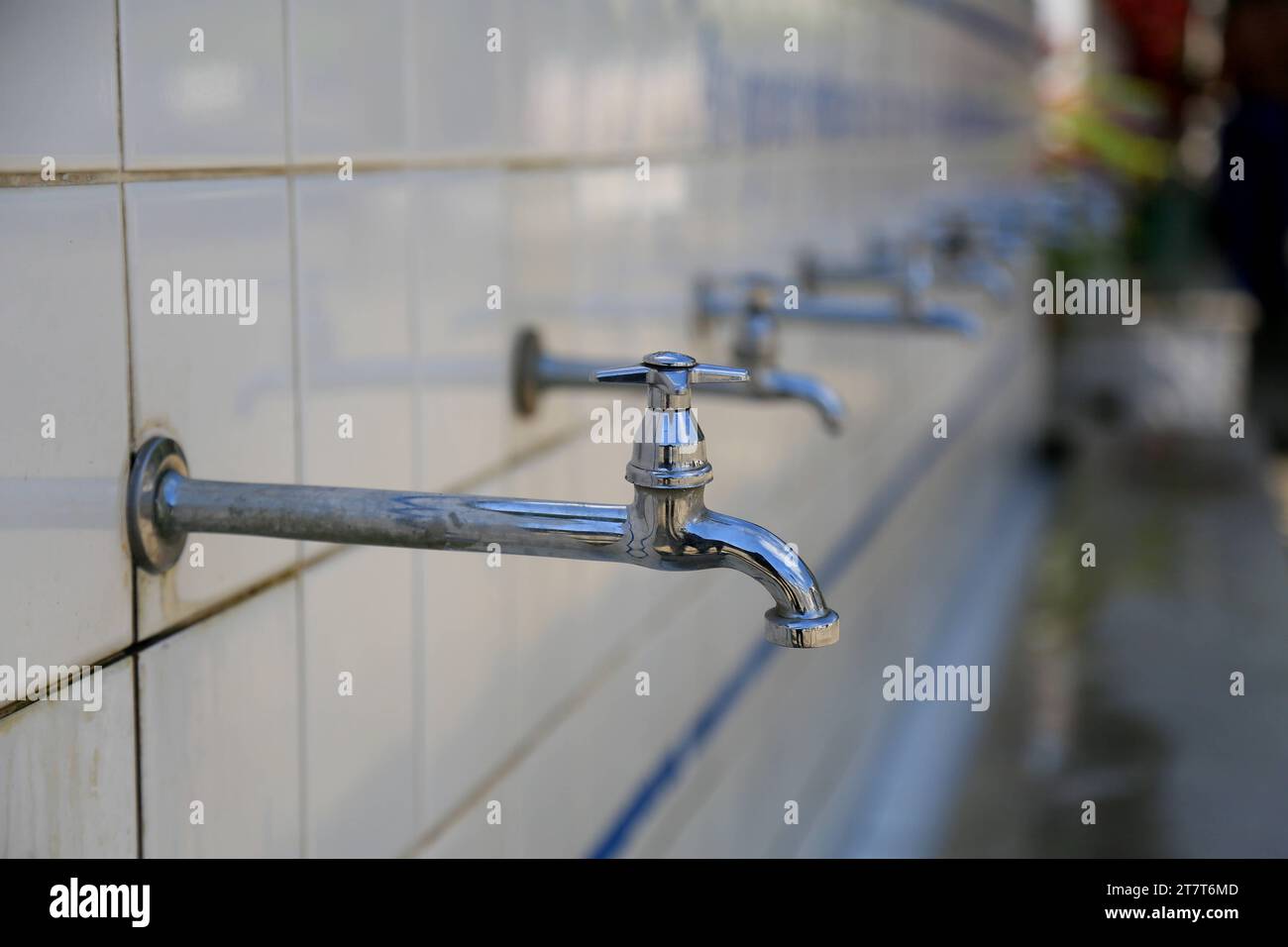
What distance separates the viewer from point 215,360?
48 centimetres

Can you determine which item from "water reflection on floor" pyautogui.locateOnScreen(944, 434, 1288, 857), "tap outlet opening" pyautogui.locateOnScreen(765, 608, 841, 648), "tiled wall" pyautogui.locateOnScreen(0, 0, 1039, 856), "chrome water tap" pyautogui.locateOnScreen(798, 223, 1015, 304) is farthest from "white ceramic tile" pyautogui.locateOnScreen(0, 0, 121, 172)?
"water reflection on floor" pyautogui.locateOnScreen(944, 434, 1288, 857)

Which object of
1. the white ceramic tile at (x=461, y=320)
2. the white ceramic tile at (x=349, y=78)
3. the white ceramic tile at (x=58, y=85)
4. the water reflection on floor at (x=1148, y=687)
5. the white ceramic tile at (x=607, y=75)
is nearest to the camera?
the white ceramic tile at (x=58, y=85)

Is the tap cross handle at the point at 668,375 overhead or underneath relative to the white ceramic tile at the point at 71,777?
overhead

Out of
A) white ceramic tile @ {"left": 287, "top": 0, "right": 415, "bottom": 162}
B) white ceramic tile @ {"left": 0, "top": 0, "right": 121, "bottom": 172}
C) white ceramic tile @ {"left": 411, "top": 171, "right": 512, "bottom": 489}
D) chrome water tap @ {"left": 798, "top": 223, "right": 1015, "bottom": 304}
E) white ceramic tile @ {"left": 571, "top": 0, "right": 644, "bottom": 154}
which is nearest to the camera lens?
white ceramic tile @ {"left": 0, "top": 0, "right": 121, "bottom": 172}

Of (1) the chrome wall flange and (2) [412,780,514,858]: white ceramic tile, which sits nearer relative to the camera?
(1) the chrome wall flange

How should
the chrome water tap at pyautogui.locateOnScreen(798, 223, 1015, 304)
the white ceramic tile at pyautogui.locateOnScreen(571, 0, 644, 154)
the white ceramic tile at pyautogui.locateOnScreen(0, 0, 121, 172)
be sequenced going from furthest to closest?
the chrome water tap at pyautogui.locateOnScreen(798, 223, 1015, 304), the white ceramic tile at pyautogui.locateOnScreen(571, 0, 644, 154), the white ceramic tile at pyautogui.locateOnScreen(0, 0, 121, 172)

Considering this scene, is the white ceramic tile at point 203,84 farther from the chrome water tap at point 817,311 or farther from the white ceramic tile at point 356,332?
the chrome water tap at point 817,311

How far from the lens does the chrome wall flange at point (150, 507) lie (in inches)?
17.7

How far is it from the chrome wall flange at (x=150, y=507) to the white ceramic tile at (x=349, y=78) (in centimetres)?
13

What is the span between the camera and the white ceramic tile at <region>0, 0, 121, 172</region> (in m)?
0.38

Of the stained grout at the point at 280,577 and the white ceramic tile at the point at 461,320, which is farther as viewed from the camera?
the white ceramic tile at the point at 461,320

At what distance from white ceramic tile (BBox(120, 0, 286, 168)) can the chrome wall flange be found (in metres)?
0.09

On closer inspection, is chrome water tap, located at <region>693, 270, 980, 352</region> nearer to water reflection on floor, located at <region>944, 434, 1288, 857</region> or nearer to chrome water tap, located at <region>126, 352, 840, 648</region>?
chrome water tap, located at <region>126, 352, 840, 648</region>

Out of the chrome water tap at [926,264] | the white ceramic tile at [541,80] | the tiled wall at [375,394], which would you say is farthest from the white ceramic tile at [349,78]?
the chrome water tap at [926,264]
